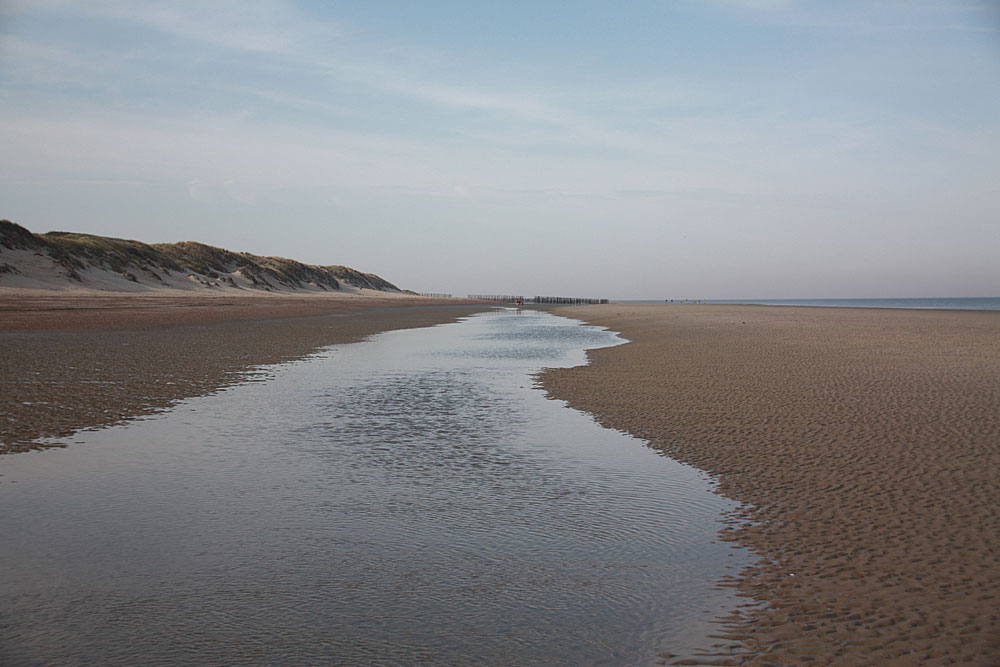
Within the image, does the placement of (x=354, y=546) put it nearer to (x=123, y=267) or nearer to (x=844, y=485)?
(x=844, y=485)

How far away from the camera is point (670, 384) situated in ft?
56.3

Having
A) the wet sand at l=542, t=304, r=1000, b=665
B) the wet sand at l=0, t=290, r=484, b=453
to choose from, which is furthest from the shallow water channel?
the wet sand at l=0, t=290, r=484, b=453

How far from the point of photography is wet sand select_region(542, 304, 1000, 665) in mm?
5066

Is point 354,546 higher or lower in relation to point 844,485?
lower

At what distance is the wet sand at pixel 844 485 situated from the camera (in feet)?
16.6

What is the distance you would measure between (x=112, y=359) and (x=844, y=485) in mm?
21720

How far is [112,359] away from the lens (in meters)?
21.4

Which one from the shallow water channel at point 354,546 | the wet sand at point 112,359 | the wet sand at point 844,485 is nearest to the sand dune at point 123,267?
the wet sand at point 112,359

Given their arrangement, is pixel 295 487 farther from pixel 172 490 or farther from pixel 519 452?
pixel 519 452

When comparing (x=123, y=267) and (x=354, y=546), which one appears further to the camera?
(x=123, y=267)

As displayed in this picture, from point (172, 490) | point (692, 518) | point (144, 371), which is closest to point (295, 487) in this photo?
point (172, 490)

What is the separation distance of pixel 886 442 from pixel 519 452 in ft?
20.2

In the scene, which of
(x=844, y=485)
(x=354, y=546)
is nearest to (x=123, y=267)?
(x=354, y=546)

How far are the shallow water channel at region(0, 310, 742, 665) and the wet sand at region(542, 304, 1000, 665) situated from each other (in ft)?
1.95
